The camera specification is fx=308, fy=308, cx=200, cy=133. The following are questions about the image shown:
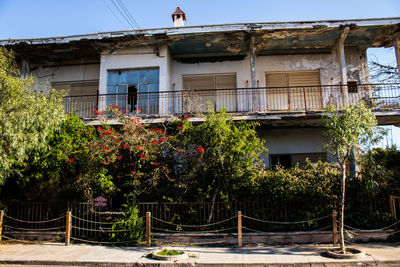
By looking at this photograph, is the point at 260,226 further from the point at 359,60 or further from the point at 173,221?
the point at 359,60

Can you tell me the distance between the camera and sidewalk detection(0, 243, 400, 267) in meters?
7.08

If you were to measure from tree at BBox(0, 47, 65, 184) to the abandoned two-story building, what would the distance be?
11.5 feet

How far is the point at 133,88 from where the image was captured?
1360 centimetres

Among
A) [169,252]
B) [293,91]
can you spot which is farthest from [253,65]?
[169,252]

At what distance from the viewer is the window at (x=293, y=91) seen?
43.9 ft

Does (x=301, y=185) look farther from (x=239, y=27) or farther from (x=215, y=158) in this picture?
(x=239, y=27)

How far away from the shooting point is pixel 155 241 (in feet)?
29.7

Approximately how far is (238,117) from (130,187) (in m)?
4.73

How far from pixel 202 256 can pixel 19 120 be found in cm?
582

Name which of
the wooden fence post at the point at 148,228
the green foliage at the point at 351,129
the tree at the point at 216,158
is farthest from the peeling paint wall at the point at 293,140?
the wooden fence post at the point at 148,228

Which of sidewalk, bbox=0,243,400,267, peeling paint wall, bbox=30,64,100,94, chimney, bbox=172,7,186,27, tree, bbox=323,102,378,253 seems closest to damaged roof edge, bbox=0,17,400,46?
peeling paint wall, bbox=30,64,100,94

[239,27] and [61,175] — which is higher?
[239,27]

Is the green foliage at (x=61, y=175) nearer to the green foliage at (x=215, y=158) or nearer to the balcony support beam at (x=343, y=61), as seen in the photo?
the green foliage at (x=215, y=158)

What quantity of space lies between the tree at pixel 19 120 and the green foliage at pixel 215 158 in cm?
370
